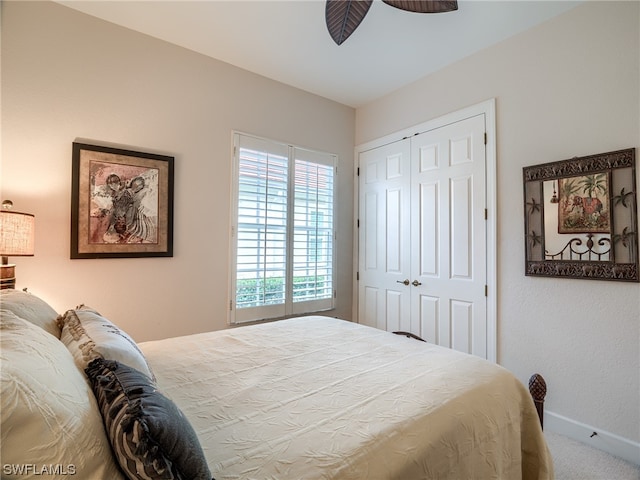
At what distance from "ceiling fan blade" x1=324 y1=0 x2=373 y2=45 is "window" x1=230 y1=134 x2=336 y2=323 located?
4.49 ft

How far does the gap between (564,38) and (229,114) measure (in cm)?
276

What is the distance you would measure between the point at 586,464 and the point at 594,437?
0.91 feet

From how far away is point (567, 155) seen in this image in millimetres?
2256

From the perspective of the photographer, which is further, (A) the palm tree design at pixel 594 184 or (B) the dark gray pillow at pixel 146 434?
(A) the palm tree design at pixel 594 184

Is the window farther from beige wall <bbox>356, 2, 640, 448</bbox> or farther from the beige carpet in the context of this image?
the beige carpet

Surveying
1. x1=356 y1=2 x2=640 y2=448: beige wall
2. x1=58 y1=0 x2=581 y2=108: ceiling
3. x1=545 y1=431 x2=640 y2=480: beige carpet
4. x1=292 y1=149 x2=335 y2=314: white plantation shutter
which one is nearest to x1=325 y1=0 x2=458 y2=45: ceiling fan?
x1=58 y1=0 x2=581 y2=108: ceiling

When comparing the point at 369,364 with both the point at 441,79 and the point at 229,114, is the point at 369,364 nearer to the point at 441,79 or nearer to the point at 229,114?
the point at 229,114

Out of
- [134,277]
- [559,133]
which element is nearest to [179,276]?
[134,277]

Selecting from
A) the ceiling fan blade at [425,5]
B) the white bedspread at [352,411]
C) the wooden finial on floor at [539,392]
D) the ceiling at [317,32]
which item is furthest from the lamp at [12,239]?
the wooden finial on floor at [539,392]

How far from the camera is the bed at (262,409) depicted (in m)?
0.64

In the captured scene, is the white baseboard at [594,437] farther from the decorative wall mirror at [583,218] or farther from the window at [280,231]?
the window at [280,231]

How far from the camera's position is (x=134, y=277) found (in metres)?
2.53

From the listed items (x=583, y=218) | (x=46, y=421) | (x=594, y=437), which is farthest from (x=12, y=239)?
(x=594, y=437)

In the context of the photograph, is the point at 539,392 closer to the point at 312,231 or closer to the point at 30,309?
the point at 30,309
